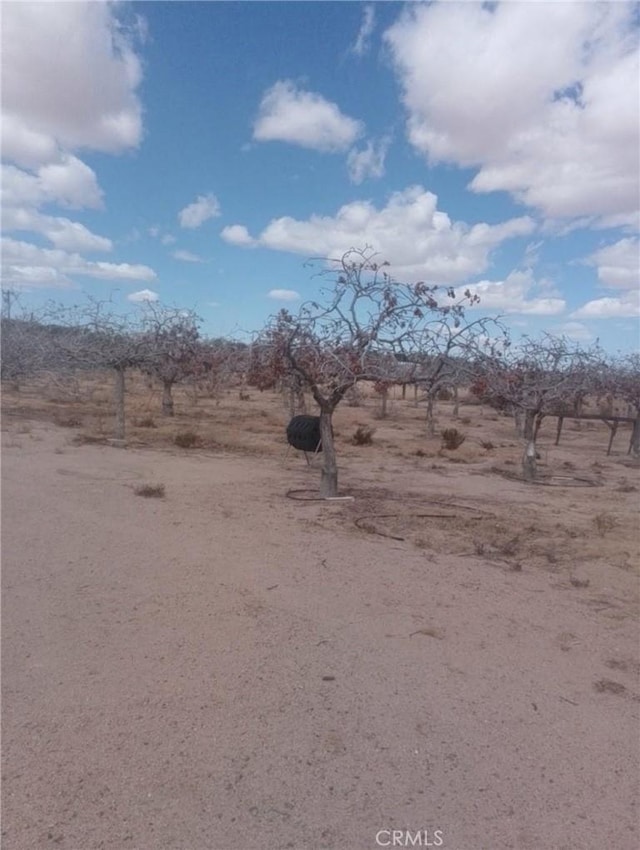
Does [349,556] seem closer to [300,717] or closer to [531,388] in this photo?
[300,717]

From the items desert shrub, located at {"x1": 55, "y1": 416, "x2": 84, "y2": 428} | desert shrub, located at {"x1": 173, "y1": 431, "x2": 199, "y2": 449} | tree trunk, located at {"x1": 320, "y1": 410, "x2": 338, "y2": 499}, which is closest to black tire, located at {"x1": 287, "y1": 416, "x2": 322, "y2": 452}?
tree trunk, located at {"x1": 320, "y1": 410, "x2": 338, "y2": 499}

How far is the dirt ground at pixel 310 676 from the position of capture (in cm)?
330

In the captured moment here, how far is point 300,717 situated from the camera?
4.15 meters

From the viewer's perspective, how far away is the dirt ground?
330 cm

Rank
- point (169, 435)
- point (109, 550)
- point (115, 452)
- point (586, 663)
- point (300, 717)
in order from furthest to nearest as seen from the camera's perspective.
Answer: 1. point (169, 435)
2. point (115, 452)
3. point (109, 550)
4. point (586, 663)
5. point (300, 717)

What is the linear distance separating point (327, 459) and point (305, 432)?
1.51 metres

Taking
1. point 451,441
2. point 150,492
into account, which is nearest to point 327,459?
point 150,492

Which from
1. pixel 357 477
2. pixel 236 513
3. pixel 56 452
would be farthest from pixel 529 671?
pixel 56 452

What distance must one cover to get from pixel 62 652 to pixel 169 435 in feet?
53.6

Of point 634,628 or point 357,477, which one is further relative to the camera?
point 357,477

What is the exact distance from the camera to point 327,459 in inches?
448

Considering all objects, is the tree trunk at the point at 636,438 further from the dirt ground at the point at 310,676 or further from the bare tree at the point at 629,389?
the dirt ground at the point at 310,676

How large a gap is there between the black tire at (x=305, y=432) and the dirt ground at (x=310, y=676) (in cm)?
245

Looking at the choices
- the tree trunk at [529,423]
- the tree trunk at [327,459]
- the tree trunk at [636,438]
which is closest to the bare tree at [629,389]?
the tree trunk at [636,438]
